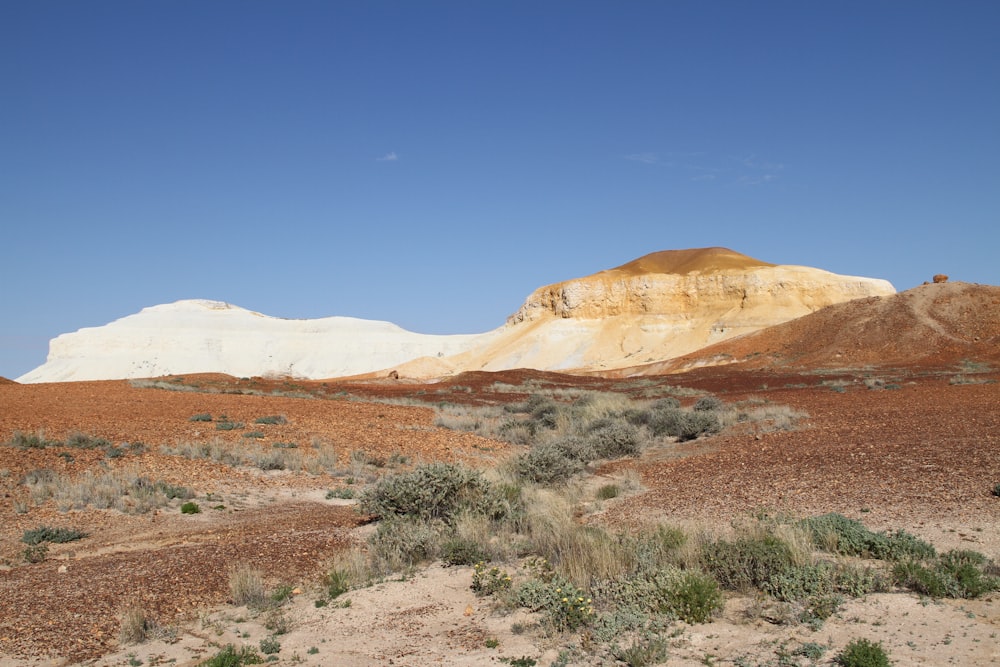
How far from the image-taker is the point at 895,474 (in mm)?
9328

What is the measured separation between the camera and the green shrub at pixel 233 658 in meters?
5.29

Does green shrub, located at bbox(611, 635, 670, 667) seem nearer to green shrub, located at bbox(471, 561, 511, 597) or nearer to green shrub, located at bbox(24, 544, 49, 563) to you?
green shrub, located at bbox(471, 561, 511, 597)

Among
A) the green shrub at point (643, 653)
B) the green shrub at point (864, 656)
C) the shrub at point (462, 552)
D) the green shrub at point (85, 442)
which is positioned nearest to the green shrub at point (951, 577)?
the green shrub at point (864, 656)

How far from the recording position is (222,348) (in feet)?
347

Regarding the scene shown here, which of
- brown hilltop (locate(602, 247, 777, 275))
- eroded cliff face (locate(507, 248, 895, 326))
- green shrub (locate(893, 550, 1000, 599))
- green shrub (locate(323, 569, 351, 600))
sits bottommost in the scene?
green shrub (locate(323, 569, 351, 600))

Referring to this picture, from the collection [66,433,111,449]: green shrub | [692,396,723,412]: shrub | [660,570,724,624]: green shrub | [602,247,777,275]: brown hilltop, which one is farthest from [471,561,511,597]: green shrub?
[602,247,777,275]: brown hilltop

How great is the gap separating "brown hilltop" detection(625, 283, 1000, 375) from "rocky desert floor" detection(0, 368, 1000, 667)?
3146 centimetres

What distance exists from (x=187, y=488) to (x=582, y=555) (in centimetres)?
857

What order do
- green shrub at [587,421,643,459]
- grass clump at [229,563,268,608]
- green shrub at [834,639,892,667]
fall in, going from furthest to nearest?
1. green shrub at [587,421,643,459]
2. grass clump at [229,563,268,608]
3. green shrub at [834,639,892,667]

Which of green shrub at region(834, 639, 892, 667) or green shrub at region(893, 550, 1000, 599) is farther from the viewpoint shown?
green shrub at region(893, 550, 1000, 599)

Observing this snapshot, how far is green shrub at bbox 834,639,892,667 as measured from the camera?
14.0ft

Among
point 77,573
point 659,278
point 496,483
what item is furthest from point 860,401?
point 659,278

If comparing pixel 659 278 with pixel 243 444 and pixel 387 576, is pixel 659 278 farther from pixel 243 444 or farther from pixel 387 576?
pixel 387 576

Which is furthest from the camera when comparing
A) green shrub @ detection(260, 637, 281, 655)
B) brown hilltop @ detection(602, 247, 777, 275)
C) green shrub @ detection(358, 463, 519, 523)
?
brown hilltop @ detection(602, 247, 777, 275)
